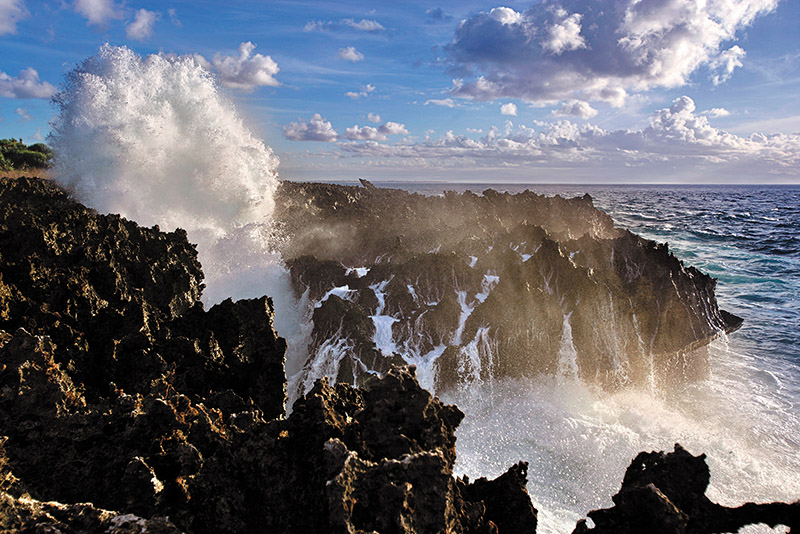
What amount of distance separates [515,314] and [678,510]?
783 cm

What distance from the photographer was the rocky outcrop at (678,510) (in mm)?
3803

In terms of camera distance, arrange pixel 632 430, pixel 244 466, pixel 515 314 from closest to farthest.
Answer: pixel 244 466 → pixel 632 430 → pixel 515 314

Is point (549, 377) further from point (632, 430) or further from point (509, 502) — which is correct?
point (509, 502)

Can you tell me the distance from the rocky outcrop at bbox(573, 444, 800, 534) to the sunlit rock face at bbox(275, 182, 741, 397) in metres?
6.54

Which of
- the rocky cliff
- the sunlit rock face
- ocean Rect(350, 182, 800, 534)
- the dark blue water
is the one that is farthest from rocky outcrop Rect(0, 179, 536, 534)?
the dark blue water

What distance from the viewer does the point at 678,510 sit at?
3.88 metres

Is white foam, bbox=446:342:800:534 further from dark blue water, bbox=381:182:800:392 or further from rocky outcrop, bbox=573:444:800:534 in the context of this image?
dark blue water, bbox=381:182:800:392

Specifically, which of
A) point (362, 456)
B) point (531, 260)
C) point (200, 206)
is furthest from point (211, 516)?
point (200, 206)

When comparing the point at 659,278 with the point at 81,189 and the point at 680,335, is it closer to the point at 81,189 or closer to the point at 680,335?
the point at 680,335

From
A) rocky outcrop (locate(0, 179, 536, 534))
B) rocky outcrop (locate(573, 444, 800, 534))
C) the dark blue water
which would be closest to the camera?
rocky outcrop (locate(0, 179, 536, 534))

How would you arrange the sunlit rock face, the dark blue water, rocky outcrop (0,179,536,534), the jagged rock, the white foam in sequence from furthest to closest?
1. the dark blue water
2. the sunlit rock face
3. the white foam
4. the jagged rock
5. rocky outcrop (0,179,536,534)

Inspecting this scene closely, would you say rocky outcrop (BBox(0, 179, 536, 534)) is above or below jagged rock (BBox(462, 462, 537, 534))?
above

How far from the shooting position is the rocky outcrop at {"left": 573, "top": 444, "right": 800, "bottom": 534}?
12.5 feet

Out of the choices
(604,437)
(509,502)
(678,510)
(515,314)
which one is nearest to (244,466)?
(509,502)
